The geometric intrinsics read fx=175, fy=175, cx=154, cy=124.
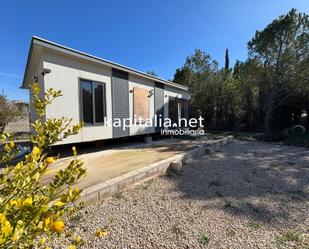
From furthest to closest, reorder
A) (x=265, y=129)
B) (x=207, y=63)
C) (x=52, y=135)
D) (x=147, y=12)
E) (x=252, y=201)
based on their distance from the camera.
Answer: (x=207, y=63) < (x=265, y=129) < (x=147, y=12) < (x=252, y=201) < (x=52, y=135)

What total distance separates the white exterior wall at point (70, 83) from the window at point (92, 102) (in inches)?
6.5

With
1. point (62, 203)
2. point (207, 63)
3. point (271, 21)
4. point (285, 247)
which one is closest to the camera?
point (62, 203)

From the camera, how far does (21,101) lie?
1352cm

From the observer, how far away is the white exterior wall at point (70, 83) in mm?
4766

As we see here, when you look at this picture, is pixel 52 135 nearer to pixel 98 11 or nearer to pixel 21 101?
pixel 98 11

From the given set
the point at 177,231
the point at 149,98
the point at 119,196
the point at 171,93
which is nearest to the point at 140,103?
the point at 149,98

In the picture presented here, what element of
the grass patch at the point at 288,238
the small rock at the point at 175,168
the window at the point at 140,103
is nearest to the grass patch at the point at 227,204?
the grass patch at the point at 288,238

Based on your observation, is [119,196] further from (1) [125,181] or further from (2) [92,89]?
(2) [92,89]

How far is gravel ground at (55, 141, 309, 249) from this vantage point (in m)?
2.16

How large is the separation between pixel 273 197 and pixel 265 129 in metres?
10.8

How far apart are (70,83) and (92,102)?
882mm

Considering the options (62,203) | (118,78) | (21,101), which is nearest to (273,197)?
(62,203)

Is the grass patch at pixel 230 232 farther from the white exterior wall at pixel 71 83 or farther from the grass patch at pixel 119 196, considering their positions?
the white exterior wall at pixel 71 83

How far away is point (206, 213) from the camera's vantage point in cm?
274
